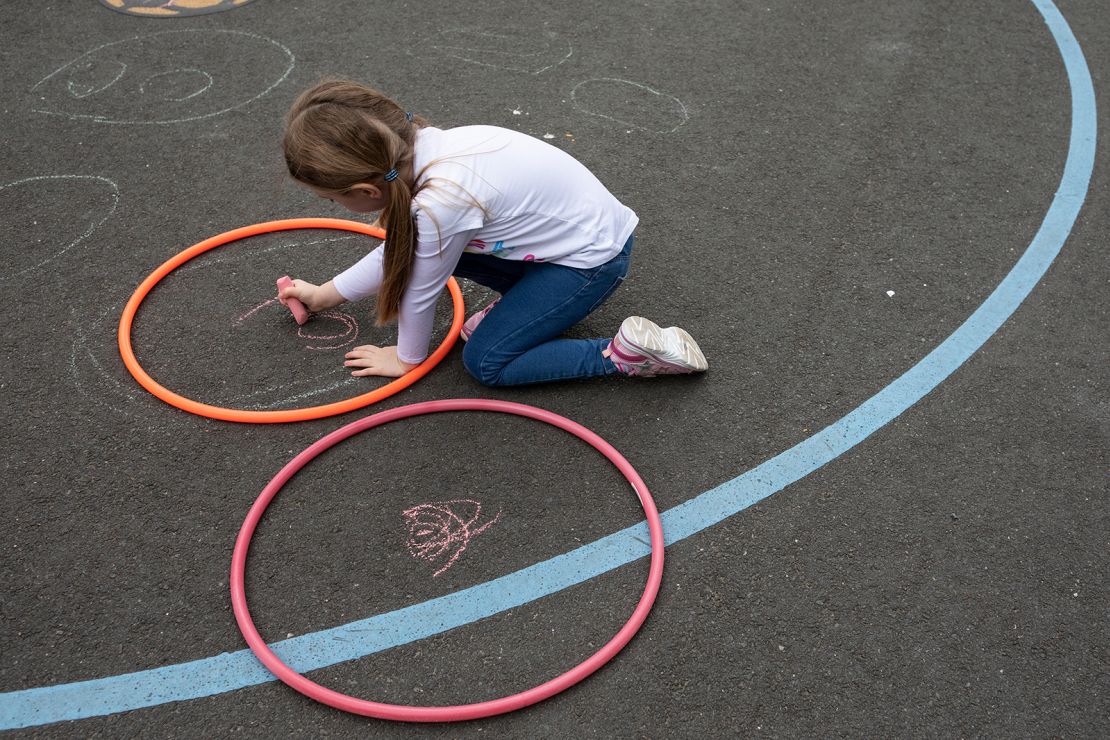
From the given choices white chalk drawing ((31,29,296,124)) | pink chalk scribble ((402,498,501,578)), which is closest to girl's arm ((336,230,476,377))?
pink chalk scribble ((402,498,501,578))

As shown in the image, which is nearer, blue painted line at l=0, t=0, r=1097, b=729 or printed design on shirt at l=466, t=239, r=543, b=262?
blue painted line at l=0, t=0, r=1097, b=729

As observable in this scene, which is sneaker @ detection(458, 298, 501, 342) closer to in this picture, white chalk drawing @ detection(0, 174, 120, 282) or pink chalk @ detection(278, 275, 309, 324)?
pink chalk @ detection(278, 275, 309, 324)

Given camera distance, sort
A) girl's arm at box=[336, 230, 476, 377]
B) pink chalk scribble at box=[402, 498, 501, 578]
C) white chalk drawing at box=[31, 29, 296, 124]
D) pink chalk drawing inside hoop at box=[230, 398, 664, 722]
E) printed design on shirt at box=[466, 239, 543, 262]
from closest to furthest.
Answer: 1. pink chalk drawing inside hoop at box=[230, 398, 664, 722]
2. pink chalk scribble at box=[402, 498, 501, 578]
3. girl's arm at box=[336, 230, 476, 377]
4. printed design on shirt at box=[466, 239, 543, 262]
5. white chalk drawing at box=[31, 29, 296, 124]

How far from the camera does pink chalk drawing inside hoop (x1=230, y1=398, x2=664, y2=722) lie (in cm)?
263

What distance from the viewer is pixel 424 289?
11.0ft

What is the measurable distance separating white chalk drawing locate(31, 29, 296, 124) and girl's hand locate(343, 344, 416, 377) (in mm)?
2293

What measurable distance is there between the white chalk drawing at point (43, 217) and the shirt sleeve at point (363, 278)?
158 cm

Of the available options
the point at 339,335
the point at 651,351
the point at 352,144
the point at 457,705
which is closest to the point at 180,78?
the point at 339,335

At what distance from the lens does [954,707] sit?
9.11 feet

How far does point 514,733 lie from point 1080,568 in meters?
2.08

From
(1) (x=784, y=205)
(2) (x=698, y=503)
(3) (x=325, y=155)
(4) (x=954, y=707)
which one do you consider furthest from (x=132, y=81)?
(4) (x=954, y=707)

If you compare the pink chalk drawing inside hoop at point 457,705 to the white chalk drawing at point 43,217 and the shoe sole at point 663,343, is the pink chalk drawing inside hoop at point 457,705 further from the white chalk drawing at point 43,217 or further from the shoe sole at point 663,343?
the white chalk drawing at point 43,217

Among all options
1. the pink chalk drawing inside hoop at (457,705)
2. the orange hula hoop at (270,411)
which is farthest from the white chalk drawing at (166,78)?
the pink chalk drawing inside hoop at (457,705)

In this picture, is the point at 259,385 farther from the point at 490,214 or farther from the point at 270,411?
the point at 490,214
